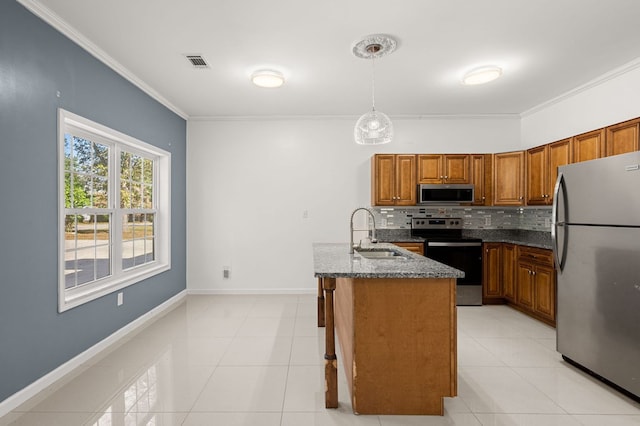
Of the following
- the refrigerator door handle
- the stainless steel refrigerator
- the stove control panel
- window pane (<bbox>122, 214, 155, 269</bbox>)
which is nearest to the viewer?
the stainless steel refrigerator

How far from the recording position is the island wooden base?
6.19ft

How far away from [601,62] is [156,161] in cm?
522

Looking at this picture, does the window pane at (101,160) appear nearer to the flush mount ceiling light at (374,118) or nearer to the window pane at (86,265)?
the window pane at (86,265)

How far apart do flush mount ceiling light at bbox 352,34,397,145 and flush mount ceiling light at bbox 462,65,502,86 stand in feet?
3.43

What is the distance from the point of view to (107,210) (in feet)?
10.3

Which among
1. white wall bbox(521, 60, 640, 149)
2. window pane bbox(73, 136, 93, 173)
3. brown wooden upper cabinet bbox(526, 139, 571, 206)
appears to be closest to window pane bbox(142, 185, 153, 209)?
window pane bbox(73, 136, 93, 173)

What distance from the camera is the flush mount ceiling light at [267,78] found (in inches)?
126

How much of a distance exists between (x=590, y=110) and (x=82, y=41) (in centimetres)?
524

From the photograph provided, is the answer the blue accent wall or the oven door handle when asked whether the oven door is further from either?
the blue accent wall

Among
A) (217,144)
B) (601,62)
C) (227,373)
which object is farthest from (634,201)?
(217,144)

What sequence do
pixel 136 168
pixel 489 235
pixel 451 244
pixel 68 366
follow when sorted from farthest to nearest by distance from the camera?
pixel 489 235
pixel 451 244
pixel 136 168
pixel 68 366

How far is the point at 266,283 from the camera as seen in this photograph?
188 inches

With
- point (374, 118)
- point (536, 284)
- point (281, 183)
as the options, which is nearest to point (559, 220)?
point (536, 284)

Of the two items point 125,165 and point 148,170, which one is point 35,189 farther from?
point 148,170
